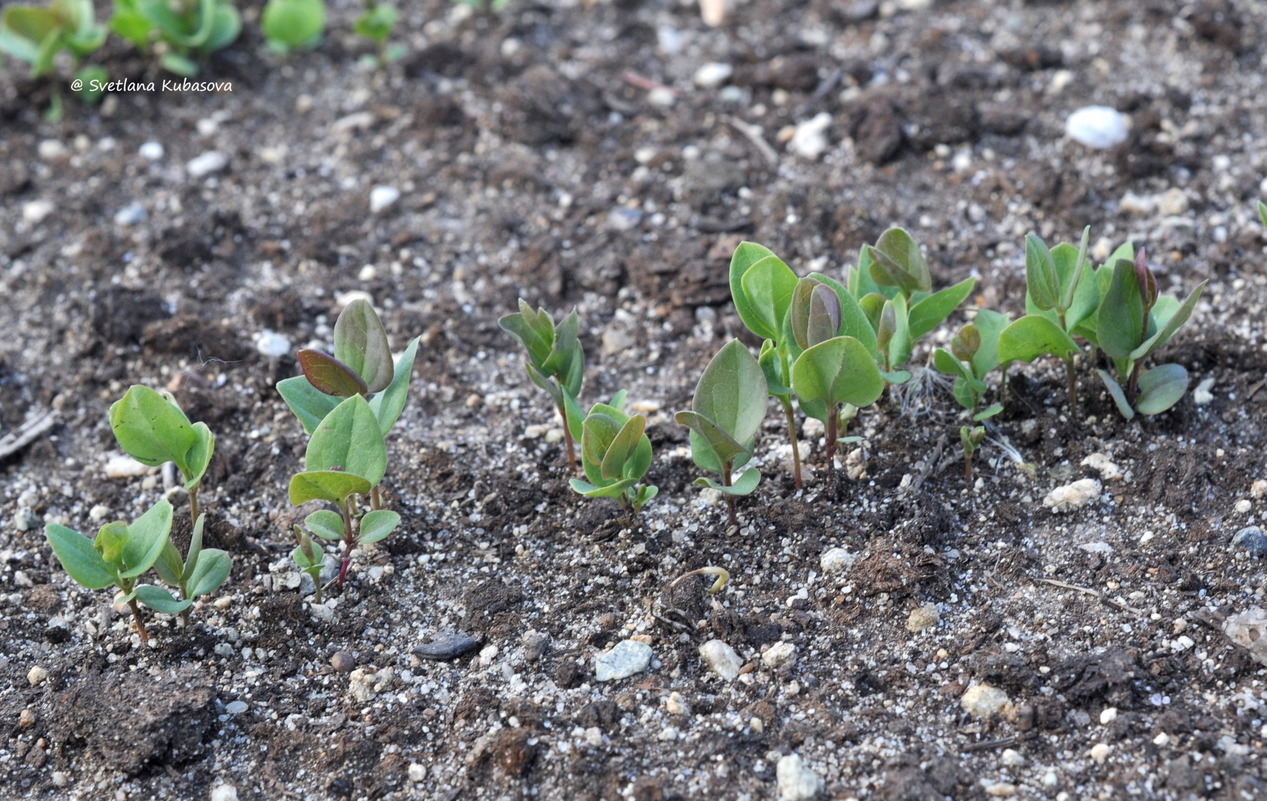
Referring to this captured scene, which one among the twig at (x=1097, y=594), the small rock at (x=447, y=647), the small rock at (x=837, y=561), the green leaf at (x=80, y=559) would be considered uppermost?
the green leaf at (x=80, y=559)

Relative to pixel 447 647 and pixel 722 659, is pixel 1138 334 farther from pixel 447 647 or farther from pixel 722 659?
pixel 447 647

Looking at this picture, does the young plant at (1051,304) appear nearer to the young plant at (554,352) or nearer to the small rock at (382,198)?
the young plant at (554,352)

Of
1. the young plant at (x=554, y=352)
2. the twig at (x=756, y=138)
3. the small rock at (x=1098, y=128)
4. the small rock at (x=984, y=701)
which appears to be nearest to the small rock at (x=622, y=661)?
the young plant at (x=554, y=352)

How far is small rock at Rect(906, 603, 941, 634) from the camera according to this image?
1.98 metres

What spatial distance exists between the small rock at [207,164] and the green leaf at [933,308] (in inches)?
83.8

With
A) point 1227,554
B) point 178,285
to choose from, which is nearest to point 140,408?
point 178,285

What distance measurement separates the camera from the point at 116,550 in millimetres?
1959

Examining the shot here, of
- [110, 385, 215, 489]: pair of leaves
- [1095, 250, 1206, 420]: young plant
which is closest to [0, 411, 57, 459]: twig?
[110, 385, 215, 489]: pair of leaves

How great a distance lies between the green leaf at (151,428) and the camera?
2041 millimetres

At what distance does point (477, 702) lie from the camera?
1909 millimetres

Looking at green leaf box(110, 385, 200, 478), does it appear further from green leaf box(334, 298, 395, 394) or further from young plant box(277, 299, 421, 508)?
green leaf box(334, 298, 395, 394)

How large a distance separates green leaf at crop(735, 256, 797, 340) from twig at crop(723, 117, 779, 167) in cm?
108

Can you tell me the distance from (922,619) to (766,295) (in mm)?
646

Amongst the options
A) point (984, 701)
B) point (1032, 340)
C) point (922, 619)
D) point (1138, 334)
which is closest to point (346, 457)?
point (922, 619)
